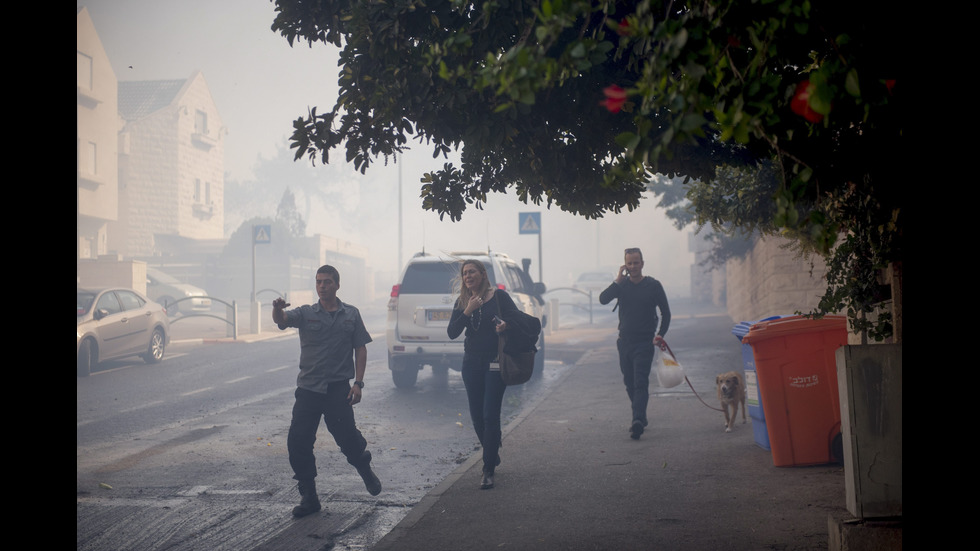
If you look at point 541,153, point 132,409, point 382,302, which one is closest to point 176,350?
point 132,409

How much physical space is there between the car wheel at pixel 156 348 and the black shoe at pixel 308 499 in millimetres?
11535

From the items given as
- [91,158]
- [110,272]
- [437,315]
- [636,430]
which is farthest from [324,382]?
[91,158]

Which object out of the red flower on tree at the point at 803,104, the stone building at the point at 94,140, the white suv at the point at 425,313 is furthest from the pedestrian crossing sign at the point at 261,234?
the red flower on tree at the point at 803,104

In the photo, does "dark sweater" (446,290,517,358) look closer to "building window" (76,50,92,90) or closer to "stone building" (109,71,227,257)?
"building window" (76,50,92,90)

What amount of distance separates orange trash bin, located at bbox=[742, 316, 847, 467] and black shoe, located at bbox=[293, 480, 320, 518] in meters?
3.46

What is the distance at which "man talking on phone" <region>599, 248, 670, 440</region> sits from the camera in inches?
314

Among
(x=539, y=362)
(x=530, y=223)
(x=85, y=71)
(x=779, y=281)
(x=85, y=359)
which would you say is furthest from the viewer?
(x=85, y=71)

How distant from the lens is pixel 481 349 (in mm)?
6457

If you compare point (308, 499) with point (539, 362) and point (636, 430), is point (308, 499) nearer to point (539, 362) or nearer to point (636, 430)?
point (636, 430)

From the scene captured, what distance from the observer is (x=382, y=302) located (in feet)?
189

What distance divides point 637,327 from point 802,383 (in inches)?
81.8

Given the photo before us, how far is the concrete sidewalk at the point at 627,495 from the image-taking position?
472 centimetres

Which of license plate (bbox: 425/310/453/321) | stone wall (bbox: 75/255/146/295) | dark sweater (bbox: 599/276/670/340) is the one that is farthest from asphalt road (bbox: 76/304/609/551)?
stone wall (bbox: 75/255/146/295)
